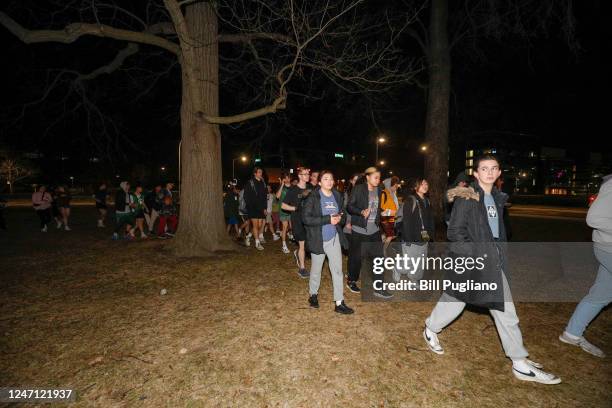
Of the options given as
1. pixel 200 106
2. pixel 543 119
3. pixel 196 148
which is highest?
pixel 543 119

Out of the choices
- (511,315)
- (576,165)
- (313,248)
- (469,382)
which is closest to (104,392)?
(313,248)

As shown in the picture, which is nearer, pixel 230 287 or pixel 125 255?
pixel 230 287

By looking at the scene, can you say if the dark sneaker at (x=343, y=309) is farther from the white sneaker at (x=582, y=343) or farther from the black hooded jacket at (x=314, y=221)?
the white sneaker at (x=582, y=343)

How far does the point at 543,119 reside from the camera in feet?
91.8

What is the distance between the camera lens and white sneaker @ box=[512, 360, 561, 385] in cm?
306

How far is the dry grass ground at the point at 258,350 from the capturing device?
116 inches

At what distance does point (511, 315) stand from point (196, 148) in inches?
279

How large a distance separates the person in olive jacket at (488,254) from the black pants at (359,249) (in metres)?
2.09

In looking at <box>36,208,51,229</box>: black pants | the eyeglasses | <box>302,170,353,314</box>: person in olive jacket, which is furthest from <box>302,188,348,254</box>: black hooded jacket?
<box>36,208,51,229</box>: black pants

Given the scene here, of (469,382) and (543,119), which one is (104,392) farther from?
(543,119)

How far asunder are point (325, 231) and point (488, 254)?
2.06 metres

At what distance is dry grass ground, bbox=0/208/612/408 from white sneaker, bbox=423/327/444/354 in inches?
3.0

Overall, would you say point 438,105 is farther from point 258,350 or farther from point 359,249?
point 258,350

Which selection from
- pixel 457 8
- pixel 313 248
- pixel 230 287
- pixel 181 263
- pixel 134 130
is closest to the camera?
pixel 313 248
